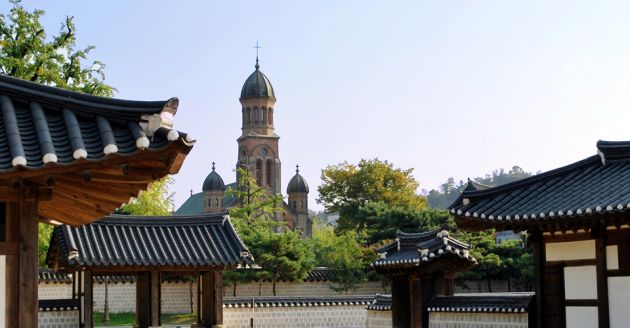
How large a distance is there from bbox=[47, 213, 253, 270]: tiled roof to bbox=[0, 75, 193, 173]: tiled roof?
18.4 m

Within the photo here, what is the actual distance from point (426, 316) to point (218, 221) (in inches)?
358

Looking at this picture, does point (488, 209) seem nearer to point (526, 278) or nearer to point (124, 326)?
point (124, 326)

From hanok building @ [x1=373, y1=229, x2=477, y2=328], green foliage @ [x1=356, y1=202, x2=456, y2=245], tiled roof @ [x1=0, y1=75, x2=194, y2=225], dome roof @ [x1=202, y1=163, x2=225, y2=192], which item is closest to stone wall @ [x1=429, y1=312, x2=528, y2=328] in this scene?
hanok building @ [x1=373, y1=229, x2=477, y2=328]

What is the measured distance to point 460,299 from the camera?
73.6 feet

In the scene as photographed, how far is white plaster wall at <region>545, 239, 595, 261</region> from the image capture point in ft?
49.6

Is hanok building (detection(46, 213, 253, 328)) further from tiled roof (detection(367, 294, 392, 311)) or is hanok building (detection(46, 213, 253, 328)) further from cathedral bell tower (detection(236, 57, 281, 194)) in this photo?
cathedral bell tower (detection(236, 57, 281, 194))

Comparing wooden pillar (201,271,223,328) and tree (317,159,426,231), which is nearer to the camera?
wooden pillar (201,271,223,328)

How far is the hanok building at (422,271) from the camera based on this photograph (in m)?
23.7

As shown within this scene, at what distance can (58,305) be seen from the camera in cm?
2620

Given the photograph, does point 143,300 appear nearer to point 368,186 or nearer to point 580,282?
point 580,282

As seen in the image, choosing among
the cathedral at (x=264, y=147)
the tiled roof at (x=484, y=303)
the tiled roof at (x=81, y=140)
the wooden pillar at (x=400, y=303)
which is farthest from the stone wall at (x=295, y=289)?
the cathedral at (x=264, y=147)

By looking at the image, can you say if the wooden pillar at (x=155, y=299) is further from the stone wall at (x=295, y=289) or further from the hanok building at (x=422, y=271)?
the stone wall at (x=295, y=289)

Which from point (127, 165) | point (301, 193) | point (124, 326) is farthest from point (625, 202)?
point (301, 193)

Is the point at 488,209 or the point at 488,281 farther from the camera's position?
the point at 488,281
